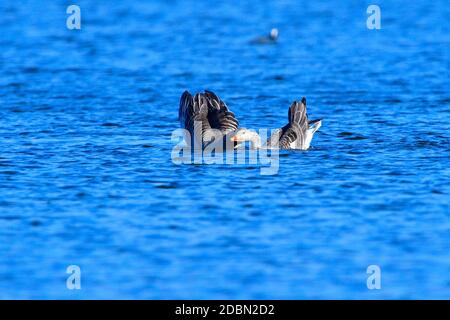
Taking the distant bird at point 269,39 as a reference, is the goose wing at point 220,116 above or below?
below

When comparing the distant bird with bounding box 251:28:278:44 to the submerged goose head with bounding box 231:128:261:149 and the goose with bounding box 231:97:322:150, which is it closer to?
the goose with bounding box 231:97:322:150

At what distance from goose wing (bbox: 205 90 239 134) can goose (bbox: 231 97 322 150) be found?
1.40 feet

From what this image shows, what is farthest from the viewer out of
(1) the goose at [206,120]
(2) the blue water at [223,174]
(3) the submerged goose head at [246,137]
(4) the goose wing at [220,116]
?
(4) the goose wing at [220,116]

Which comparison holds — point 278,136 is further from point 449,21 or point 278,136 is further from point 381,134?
point 449,21

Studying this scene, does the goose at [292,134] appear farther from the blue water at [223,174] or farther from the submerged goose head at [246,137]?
the blue water at [223,174]

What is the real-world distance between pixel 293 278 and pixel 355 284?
66 cm

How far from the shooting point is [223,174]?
1573 cm

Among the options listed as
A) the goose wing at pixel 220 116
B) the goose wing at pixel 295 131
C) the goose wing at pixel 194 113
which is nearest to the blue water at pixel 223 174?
the goose wing at pixel 194 113

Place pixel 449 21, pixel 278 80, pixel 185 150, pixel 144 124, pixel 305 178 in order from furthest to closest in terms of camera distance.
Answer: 1. pixel 449 21
2. pixel 278 80
3. pixel 144 124
4. pixel 185 150
5. pixel 305 178

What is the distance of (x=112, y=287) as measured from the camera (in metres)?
10.9

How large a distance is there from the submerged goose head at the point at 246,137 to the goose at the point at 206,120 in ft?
0.26

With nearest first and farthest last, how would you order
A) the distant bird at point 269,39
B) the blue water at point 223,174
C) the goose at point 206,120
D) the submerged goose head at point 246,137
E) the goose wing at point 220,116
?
the blue water at point 223,174
the submerged goose head at point 246,137
the goose at point 206,120
the goose wing at point 220,116
the distant bird at point 269,39

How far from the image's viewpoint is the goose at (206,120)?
58.1 feet

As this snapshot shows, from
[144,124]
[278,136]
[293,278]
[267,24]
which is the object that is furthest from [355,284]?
[267,24]
